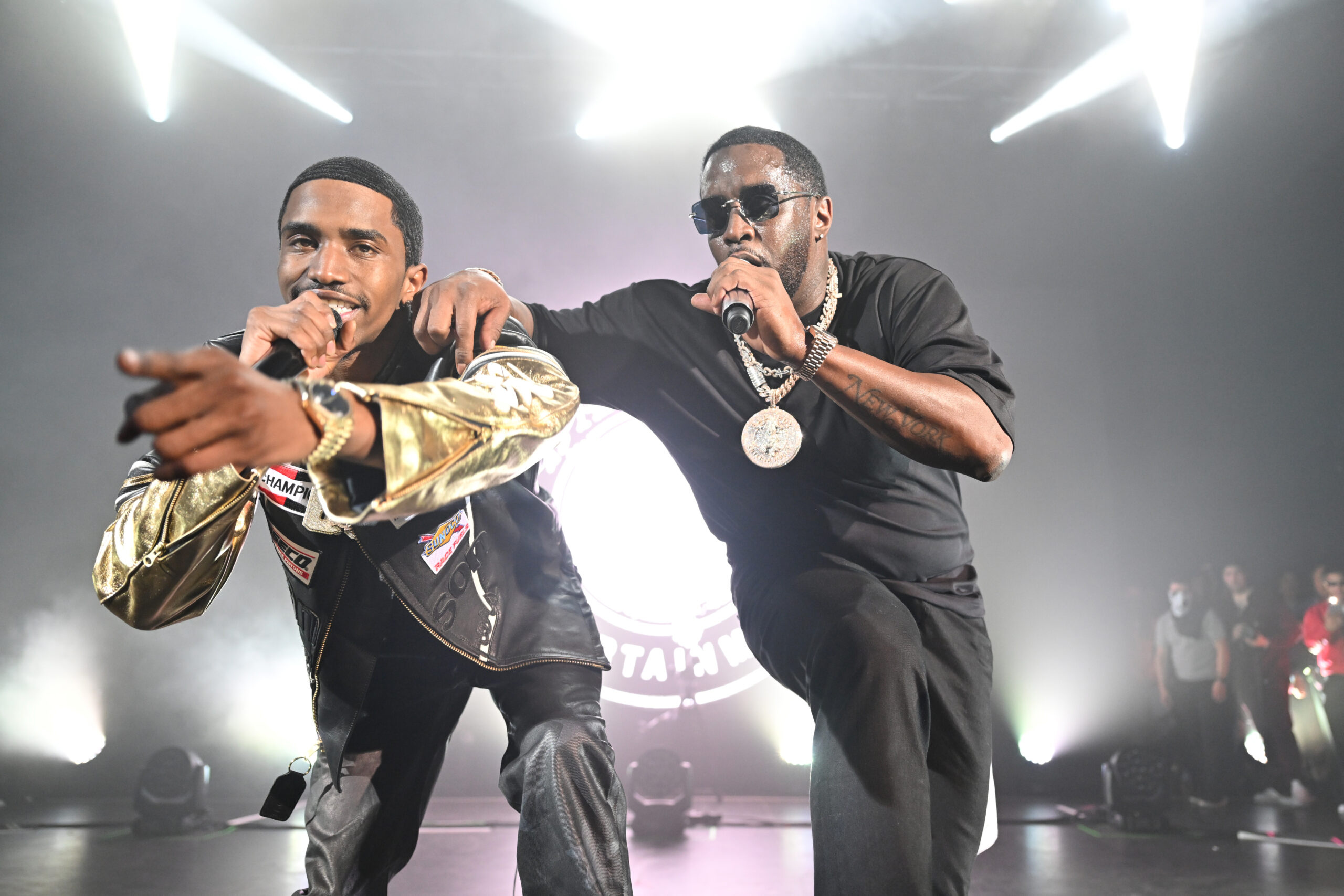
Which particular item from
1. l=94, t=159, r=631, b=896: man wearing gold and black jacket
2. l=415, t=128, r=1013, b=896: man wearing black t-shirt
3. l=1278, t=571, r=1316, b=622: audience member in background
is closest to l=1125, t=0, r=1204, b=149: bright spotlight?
l=1278, t=571, r=1316, b=622: audience member in background

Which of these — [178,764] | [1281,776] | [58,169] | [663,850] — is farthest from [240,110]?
[1281,776]

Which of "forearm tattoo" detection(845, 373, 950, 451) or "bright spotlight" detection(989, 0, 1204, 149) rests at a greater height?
"bright spotlight" detection(989, 0, 1204, 149)

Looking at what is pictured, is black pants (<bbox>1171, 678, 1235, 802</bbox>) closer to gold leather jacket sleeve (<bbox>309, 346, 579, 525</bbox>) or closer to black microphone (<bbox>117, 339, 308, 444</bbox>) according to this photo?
gold leather jacket sleeve (<bbox>309, 346, 579, 525</bbox>)

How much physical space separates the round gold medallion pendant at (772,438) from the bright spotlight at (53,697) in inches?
285

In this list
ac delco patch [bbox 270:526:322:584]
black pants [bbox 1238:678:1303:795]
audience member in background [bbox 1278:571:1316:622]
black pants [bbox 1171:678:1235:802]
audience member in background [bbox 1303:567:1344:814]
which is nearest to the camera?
ac delco patch [bbox 270:526:322:584]

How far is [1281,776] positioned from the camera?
707cm

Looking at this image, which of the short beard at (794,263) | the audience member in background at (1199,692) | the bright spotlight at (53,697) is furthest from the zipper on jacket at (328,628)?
the audience member in background at (1199,692)

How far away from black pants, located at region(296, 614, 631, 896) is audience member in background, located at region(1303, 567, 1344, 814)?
7.14m

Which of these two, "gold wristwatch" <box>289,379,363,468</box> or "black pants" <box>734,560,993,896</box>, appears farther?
"black pants" <box>734,560,993,896</box>

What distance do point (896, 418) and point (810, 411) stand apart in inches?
19.9

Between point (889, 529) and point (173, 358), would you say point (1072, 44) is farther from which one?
point (173, 358)

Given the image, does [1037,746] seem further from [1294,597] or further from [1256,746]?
[1294,597]

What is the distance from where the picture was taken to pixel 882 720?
181 centimetres

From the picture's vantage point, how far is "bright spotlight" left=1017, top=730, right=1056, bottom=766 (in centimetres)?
727
